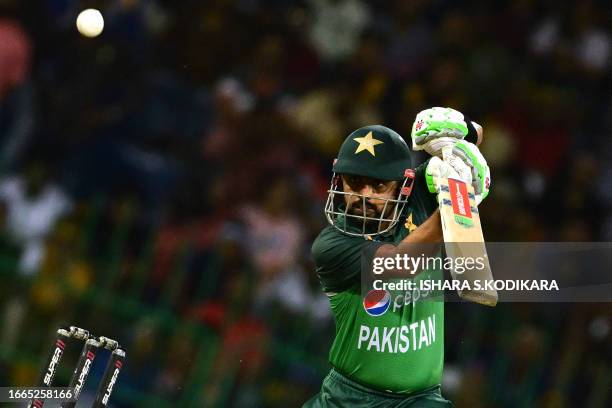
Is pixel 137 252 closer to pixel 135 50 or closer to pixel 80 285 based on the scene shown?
pixel 80 285

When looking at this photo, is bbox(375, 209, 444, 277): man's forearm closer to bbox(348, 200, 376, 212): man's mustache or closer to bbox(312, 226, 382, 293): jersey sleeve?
bbox(312, 226, 382, 293): jersey sleeve

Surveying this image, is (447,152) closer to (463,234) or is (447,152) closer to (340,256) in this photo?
(463,234)

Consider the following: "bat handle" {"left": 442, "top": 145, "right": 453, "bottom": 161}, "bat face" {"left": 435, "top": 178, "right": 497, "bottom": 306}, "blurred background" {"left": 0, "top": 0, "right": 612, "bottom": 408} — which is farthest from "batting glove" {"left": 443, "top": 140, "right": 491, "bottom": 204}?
"blurred background" {"left": 0, "top": 0, "right": 612, "bottom": 408}

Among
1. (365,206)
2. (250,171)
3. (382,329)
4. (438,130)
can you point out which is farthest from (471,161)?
(250,171)

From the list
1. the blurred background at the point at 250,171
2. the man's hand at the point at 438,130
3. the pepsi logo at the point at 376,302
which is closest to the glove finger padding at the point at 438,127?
the man's hand at the point at 438,130

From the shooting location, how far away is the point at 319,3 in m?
10.9

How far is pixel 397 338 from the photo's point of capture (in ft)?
17.7

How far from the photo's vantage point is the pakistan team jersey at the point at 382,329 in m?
5.38

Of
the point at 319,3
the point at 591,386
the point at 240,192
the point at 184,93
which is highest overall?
the point at 319,3

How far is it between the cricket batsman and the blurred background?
10.9 feet

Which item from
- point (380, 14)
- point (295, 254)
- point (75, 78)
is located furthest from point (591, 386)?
point (75, 78)

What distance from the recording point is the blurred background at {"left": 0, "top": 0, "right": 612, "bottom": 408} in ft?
29.1

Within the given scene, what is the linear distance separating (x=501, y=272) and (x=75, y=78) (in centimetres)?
359

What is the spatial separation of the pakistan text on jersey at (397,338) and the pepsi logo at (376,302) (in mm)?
70
